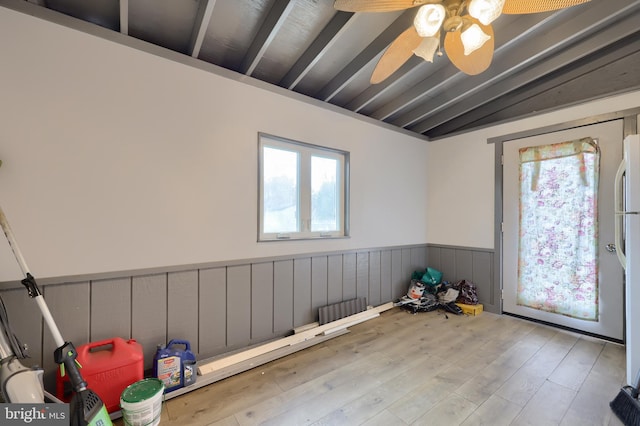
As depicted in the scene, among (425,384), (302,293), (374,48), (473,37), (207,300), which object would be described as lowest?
(425,384)

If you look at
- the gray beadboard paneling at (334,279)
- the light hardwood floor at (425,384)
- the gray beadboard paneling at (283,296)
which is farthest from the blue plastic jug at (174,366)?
the gray beadboard paneling at (334,279)

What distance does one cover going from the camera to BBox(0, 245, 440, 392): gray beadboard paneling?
5.23 feet

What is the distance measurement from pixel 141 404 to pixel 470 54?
2763 millimetres

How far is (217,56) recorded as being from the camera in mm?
2238

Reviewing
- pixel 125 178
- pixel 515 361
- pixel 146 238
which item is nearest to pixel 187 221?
pixel 146 238

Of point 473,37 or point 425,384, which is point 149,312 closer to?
point 425,384

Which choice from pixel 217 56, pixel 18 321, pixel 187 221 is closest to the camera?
pixel 18 321

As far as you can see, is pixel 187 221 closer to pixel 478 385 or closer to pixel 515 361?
pixel 478 385

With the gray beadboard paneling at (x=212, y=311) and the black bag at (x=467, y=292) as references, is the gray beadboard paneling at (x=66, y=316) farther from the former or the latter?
the black bag at (x=467, y=292)

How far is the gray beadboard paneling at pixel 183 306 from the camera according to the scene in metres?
1.95

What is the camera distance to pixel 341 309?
2871 millimetres

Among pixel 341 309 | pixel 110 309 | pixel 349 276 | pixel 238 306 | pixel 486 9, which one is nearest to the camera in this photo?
pixel 486 9

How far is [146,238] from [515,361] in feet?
10.0

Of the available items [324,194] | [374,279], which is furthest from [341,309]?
[324,194]
